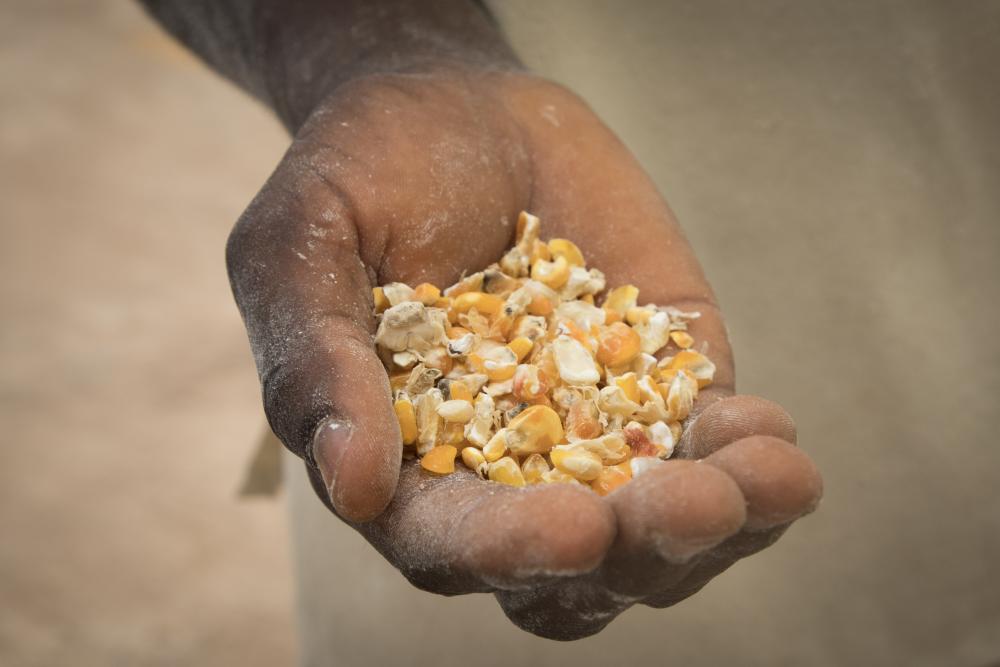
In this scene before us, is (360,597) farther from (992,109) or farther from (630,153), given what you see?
(992,109)

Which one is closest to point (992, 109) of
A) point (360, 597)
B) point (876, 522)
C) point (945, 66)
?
point (945, 66)

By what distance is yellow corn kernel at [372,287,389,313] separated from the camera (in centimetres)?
55

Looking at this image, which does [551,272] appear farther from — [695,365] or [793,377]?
[793,377]

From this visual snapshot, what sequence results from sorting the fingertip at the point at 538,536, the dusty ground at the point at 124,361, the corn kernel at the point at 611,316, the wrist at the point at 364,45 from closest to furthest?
the fingertip at the point at 538,536 → the corn kernel at the point at 611,316 → the wrist at the point at 364,45 → the dusty ground at the point at 124,361

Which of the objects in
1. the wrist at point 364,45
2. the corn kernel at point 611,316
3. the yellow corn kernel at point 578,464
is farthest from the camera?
the wrist at point 364,45

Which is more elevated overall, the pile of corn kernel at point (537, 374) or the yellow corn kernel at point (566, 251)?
the yellow corn kernel at point (566, 251)

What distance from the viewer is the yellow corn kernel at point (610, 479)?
1.60ft

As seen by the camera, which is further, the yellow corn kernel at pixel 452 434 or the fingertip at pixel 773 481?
the yellow corn kernel at pixel 452 434

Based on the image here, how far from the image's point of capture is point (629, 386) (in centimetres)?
54

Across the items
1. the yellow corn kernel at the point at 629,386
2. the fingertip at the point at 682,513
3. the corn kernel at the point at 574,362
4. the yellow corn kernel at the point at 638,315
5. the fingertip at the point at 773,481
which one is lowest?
the corn kernel at the point at 574,362

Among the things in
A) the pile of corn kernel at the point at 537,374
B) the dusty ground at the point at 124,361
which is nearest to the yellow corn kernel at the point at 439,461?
the pile of corn kernel at the point at 537,374

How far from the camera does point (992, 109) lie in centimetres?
76

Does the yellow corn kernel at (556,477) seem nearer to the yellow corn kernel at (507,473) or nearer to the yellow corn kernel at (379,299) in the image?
the yellow corn kernel at (507,473)

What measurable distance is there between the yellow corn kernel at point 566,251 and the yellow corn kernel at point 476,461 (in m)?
0.16
